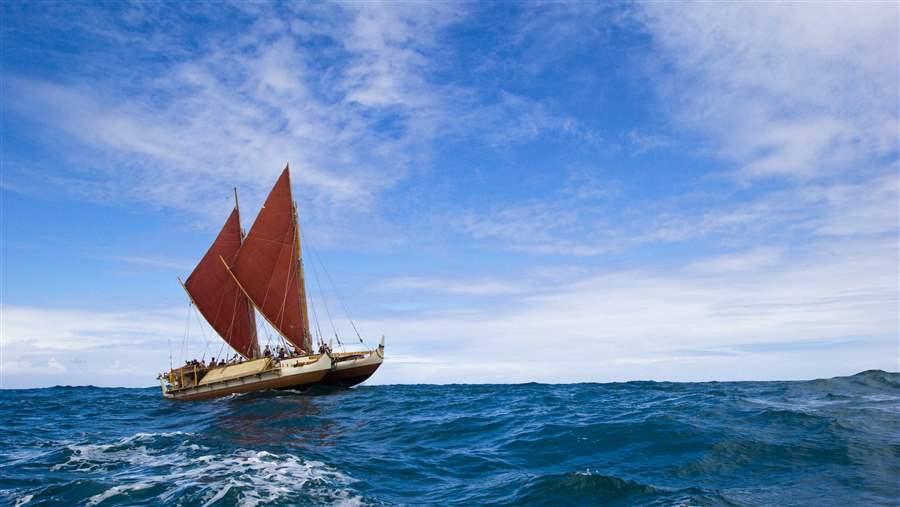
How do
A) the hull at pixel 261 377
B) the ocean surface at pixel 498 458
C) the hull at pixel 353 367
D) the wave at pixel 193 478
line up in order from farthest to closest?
the hull at pixel 353 367, the hull at pixel 261 377, the wave at pixel 193 478, the ocean surface at pixel 498 458

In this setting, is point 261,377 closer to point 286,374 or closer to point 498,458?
point 286,374

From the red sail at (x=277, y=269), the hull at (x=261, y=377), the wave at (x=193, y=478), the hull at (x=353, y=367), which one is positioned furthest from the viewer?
the red sail at (x=277, y=269)

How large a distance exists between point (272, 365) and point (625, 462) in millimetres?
37401

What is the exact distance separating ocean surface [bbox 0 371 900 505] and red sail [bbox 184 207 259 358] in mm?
28535

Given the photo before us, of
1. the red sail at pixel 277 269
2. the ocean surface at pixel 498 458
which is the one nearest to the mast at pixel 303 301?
the red sail at pixel 277 269

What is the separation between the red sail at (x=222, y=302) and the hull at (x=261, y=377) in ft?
19.9

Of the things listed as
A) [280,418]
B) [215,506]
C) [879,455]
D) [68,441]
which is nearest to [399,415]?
[280,418]

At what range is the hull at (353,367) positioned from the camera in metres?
47.9

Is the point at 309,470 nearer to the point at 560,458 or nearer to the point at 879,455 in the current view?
the point at 560,458

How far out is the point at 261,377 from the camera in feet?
156

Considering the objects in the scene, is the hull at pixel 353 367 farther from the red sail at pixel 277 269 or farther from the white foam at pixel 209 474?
the white foam at pixel 209 474

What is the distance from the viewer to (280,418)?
29562 millimetres

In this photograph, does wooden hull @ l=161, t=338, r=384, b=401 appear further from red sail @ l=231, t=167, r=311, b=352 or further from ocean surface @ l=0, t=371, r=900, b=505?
ocean surface @ l=0, t=371, r=900, b=505

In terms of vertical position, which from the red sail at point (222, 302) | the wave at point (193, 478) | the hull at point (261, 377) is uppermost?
the red sail at point (222, 302)
